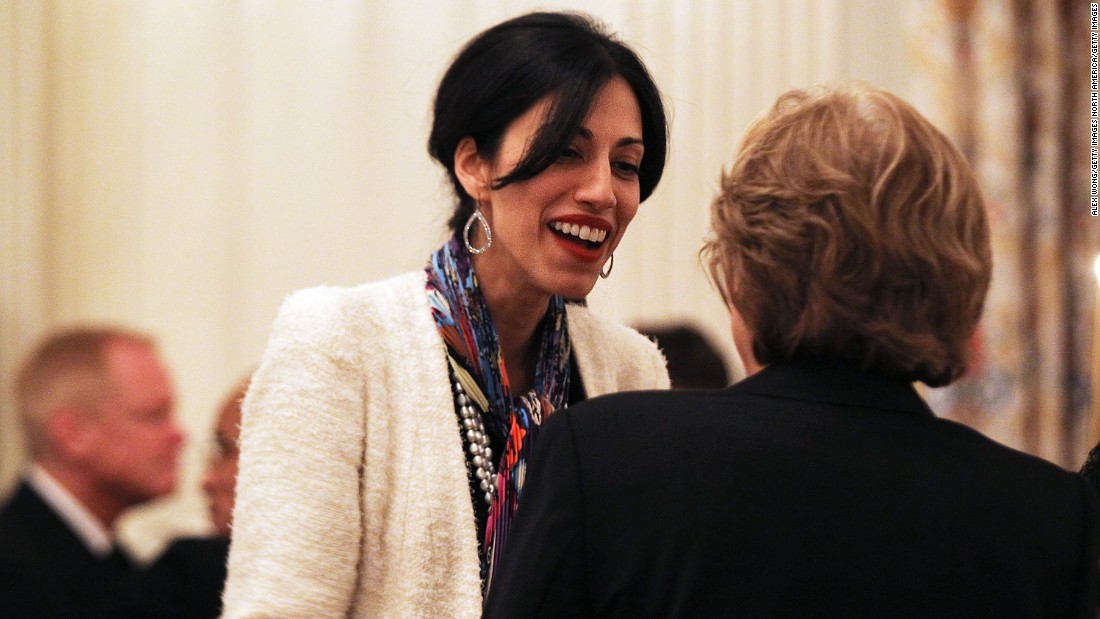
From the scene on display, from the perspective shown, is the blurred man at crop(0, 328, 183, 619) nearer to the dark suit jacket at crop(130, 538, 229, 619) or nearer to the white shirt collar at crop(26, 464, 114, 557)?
the white shirt collar at crop(26, 464, 114, 557)

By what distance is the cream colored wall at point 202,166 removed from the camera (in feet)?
10.4

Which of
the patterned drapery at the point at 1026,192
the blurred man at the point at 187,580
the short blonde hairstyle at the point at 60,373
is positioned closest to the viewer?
the blurred man at the point at 187,580

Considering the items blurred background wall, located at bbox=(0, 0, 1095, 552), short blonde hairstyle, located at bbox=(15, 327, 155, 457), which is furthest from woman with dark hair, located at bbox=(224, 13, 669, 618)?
short blonde hairstyle, located at bbox=(15, 327, 155, 457)

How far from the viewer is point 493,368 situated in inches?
60.6

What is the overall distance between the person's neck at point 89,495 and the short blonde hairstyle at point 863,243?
2.41 meters

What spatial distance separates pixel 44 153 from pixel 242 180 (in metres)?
0.49

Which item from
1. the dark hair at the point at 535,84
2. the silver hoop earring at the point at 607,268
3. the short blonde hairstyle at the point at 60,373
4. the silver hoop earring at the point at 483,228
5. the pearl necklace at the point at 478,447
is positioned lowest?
the short blonde hairstyle at the point at 60,373

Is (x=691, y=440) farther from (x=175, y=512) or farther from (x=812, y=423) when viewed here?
(x=175, y=512)

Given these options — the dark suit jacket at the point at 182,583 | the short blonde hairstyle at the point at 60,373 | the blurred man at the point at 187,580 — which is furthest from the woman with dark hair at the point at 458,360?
the short blonde hairstyle at the point at 60,373

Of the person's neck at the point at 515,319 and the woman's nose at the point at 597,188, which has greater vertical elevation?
the woman's nose at the point at 597,188

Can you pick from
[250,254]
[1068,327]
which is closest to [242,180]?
[250,254]

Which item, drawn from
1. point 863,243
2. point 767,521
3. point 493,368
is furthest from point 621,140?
point 767,521

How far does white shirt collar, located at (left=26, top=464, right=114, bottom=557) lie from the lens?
2965 mm

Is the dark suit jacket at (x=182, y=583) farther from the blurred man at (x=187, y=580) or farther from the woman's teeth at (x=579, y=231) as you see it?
the woman's teeth at (x=579, y=231)
